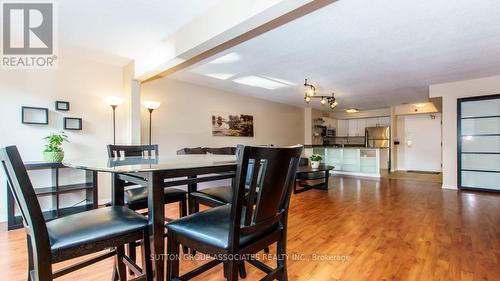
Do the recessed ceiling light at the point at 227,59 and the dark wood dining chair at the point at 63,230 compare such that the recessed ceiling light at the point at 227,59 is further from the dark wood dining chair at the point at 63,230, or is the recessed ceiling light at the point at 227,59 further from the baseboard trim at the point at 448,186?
the baseboard trim at the point at 448,186

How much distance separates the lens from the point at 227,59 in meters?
3.57

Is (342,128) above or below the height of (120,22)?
below

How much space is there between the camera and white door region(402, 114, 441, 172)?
7648mm

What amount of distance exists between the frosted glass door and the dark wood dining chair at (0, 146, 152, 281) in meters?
6.35

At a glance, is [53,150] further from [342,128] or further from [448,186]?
[342,128]

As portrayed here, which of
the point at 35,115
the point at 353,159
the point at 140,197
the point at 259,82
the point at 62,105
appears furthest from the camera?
the point at 353,159

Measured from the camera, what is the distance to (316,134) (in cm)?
879

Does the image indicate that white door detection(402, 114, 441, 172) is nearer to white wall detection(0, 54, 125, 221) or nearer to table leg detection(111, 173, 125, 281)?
white wall detection(0, 54, 125, 221)

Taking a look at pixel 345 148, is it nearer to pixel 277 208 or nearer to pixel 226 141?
pixel 226 141

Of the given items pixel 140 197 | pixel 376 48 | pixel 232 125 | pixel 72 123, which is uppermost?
pixel 376 48

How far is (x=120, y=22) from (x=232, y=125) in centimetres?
364

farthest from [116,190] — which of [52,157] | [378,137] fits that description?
[378,137]

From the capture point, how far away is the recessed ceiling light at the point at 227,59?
3.40 m

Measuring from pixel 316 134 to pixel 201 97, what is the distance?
5190 millimetres
